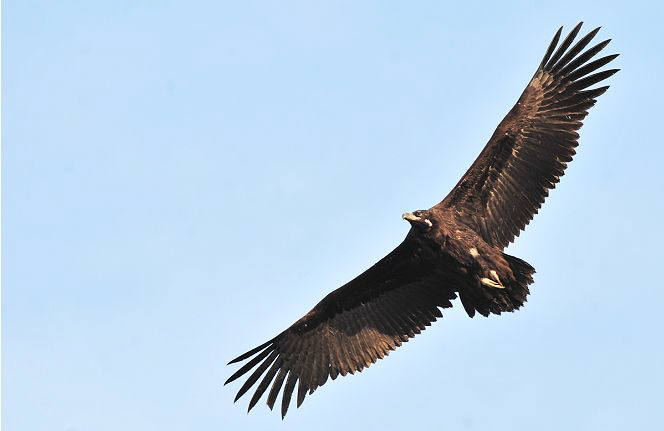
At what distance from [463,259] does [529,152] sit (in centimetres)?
218

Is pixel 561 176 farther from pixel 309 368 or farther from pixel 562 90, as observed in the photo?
pixel 309 368

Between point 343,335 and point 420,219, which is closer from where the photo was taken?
point 420,219

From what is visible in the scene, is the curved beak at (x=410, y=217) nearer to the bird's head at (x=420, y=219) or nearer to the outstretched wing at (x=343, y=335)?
the bird's head at (x=420, y=219)

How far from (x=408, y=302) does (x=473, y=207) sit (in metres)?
2.15

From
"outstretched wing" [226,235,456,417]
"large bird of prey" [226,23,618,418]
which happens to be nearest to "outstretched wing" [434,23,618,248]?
"large bird of prey" [226,23,618,418]

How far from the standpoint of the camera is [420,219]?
754 inches

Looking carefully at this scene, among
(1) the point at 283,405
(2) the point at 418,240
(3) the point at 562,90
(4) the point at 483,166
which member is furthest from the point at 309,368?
(3) the point at 562,90

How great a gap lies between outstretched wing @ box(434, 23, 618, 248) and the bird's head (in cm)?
68

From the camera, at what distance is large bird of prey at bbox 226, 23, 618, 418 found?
19281 mm

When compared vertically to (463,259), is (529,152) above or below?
above

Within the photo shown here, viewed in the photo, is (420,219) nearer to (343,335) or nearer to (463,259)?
(463,259)

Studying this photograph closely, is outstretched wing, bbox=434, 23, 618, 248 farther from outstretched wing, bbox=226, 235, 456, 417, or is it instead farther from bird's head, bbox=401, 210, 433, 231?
outstretched wing, bbox=226, 235, 456, 417

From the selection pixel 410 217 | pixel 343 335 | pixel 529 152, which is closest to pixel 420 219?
pixel 410 217

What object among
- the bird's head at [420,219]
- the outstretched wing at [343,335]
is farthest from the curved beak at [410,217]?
the outstretched wing at [343,335]
